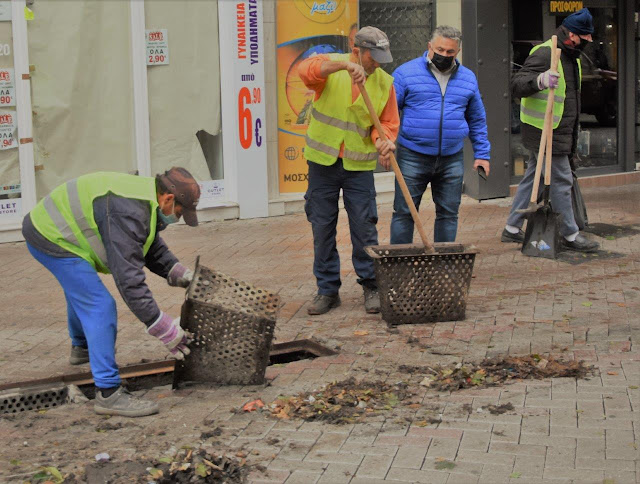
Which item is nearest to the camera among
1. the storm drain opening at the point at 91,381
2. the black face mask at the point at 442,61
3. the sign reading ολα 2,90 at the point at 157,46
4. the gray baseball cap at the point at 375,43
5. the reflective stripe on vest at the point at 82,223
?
the reflective stripe on vest at the point at 82,223

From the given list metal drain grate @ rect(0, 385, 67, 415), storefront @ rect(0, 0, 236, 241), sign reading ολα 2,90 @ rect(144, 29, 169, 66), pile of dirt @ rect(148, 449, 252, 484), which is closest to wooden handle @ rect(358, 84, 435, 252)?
metal drain grate @ rect(0, 385, 67, 415)

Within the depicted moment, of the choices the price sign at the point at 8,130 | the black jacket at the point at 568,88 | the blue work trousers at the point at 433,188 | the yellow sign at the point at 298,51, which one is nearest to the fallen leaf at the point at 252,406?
the blue work trousers at the point at 433,188

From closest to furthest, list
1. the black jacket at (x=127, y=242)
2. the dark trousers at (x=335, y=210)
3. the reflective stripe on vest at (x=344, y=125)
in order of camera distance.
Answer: the black jacket at (x=127, y=242), the reflective stripe on vest at (x=344, y=125), the dark trousers at (x=335, y=210)

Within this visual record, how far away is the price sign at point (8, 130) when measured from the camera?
32.0 ft

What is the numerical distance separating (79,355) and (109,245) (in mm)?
1256

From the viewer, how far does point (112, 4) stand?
1022 centimetres

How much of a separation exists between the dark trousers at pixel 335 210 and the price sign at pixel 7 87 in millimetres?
3939

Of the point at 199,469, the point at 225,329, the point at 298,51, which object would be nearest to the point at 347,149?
the point at 225,329

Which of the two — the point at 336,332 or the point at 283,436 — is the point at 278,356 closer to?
the point at 336,332

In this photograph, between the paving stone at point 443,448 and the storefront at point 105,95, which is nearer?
the paving stone at point 443,448

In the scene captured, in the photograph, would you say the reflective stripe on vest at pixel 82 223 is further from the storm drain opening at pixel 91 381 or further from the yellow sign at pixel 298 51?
the yellow sign at pixel 298 51

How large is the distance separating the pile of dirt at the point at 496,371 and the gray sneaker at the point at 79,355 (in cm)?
183

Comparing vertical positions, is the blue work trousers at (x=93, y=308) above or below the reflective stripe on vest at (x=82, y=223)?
below

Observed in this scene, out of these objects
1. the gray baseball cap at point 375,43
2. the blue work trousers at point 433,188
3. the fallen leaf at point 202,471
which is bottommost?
the fallen leaf at point 202,471
